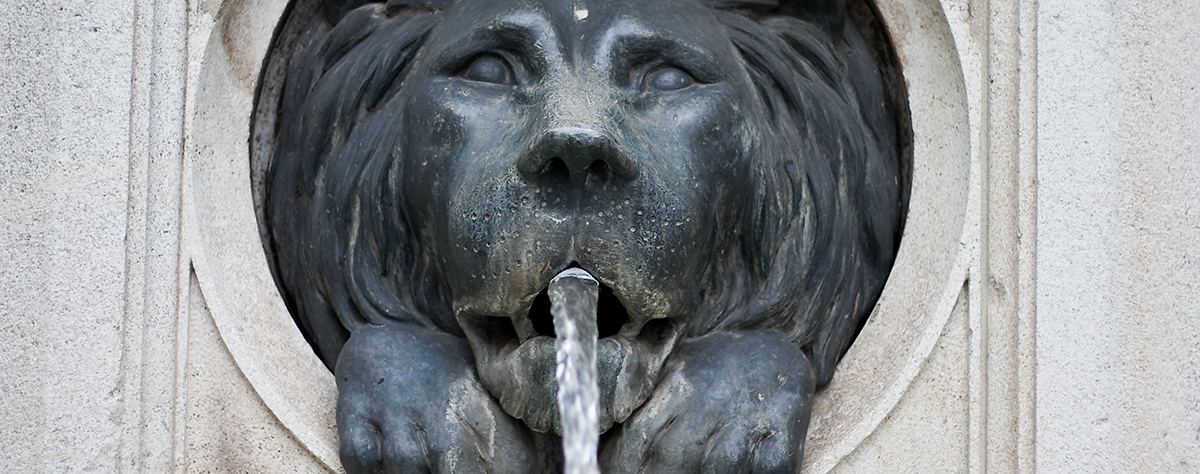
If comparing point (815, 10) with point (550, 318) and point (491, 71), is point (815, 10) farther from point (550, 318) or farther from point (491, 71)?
point (550, 318)

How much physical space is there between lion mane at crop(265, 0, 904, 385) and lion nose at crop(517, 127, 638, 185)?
11.7 inches

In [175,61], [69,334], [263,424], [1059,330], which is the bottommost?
[263,424]

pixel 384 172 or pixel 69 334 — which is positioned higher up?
pixel 384 172

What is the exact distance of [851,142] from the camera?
2275 mm

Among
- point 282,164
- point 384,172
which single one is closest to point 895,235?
point 384,172

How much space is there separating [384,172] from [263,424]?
0.46m

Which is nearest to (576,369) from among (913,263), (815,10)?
(913,263)

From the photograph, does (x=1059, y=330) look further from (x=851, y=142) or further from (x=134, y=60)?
(x=134, y=60)

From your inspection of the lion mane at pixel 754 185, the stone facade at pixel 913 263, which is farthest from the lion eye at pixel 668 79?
the stone facade at pixel 913 263

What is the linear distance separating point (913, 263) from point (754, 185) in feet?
1.06

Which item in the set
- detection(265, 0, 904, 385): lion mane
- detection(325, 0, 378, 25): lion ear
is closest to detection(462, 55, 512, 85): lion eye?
detection(265, 0, 904, 385): lion mane

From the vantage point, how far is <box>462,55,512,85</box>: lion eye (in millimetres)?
2109

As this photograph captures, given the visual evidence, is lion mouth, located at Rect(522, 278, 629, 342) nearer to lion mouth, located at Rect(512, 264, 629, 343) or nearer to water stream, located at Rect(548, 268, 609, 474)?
lion mouth, located at Rect(512, 264, 629, 343)

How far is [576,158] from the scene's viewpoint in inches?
75.8
